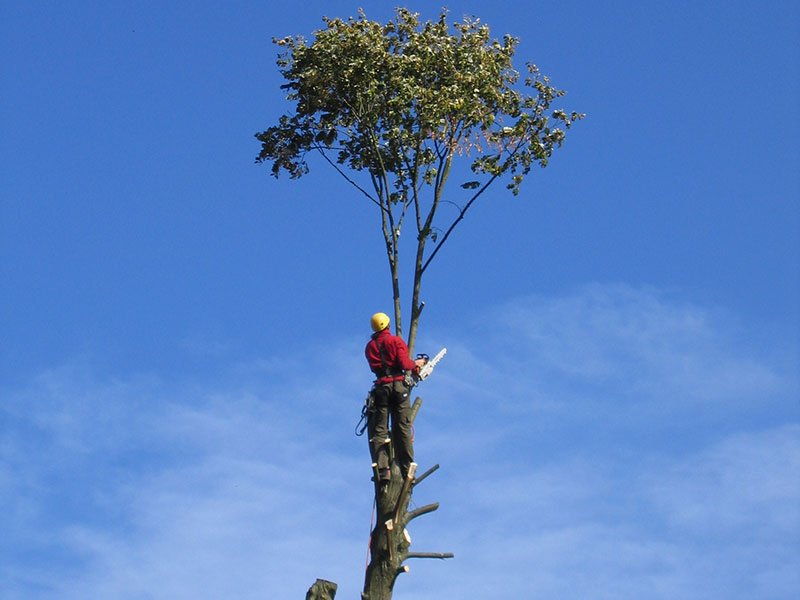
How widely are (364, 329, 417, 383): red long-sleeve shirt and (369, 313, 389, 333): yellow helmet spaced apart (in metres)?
0.06

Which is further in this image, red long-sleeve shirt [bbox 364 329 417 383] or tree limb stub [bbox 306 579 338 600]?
red long-sleeve shirt [bbox 364 329 417 383]

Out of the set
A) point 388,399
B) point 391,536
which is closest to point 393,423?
point 388,399

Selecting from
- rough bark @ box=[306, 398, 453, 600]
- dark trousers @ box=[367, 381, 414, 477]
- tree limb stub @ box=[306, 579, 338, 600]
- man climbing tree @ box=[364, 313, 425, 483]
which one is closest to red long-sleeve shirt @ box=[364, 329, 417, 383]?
man climbing tree @ box=[364, 313, 425, 483]

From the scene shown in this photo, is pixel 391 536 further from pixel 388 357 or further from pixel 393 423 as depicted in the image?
pixel 388 357

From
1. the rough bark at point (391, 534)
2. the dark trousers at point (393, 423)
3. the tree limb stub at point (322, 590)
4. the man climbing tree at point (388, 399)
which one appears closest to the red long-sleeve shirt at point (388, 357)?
the man climbing tree at point (388, 399)

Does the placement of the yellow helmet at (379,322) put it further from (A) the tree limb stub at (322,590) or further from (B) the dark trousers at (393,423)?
(A) the tree limb stub at (322,590)

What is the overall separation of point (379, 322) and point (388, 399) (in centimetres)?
105

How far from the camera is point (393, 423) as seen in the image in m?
18.6

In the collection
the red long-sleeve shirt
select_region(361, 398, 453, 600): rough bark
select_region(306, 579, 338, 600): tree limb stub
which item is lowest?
select_region(306, 579, 338, 600): tree limb stub

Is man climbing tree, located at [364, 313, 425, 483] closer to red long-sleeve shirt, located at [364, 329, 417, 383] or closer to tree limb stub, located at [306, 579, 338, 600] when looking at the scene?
red long-sleeve shirt, located at [364, 329, 417, 383]

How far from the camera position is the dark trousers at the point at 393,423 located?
60.7 feet

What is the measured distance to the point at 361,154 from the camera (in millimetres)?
20984

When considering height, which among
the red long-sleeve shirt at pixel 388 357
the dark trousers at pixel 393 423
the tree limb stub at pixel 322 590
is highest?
the red long-sleeve shirt at pixel 388 357

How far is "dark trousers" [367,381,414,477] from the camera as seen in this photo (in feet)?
60.7
